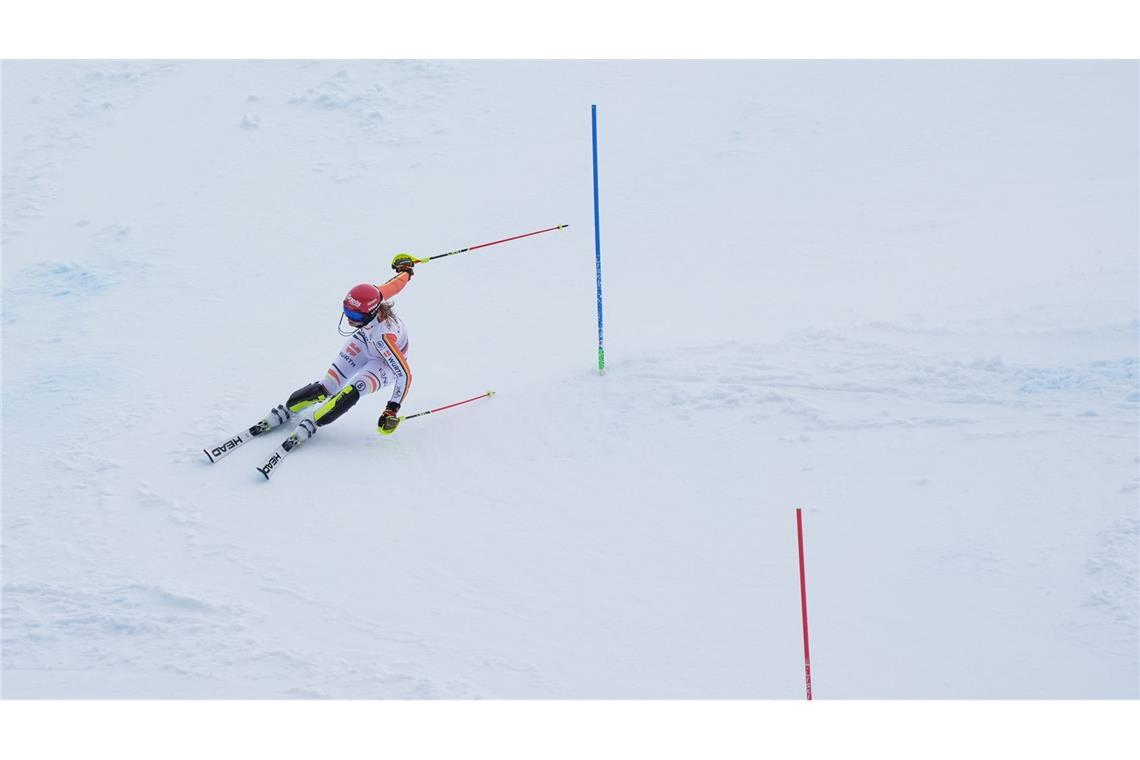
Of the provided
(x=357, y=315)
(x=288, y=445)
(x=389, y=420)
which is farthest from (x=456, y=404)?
(x=288, y=445)

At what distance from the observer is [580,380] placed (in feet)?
36.9

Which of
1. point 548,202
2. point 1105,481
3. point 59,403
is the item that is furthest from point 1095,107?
point 59,403

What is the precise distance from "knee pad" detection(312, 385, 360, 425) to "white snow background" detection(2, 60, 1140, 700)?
0.32 m

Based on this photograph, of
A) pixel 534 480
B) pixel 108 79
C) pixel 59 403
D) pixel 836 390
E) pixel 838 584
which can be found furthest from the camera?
pixel 108 79

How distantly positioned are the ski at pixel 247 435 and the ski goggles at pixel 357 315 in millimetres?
1041

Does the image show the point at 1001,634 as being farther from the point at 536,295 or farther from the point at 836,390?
the point at 536,295

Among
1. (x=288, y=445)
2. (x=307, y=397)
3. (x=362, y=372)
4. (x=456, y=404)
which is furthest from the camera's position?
(x=456, y=404)

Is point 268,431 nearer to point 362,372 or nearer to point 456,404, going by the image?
point 362,372

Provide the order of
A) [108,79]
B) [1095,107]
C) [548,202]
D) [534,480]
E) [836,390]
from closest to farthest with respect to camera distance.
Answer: [534,480] → [836,390] → [548,202] → [1095,107] → [108,79]

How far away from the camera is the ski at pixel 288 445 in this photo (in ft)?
32.9

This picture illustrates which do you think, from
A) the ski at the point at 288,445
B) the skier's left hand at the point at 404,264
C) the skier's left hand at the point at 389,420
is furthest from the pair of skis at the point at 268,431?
the skier's left hand at the point at 404,264

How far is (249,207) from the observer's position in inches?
618

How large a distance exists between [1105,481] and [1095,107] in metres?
9.22

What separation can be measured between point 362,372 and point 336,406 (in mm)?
418
